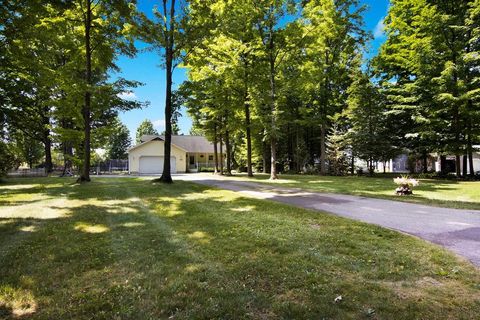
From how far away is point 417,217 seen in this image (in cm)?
737

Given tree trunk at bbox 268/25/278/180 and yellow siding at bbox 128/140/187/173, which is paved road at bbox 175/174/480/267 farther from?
yellow siding at bbox 128/140/187/173

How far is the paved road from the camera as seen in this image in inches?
213

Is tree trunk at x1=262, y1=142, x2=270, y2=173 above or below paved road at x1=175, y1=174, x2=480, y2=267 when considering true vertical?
above

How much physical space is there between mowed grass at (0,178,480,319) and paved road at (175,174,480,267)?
575 mm

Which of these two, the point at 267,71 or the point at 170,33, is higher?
the point at 267,71

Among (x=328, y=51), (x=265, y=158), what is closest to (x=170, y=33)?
(x=328, y=51)

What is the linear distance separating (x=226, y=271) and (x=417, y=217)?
5598 millimetres

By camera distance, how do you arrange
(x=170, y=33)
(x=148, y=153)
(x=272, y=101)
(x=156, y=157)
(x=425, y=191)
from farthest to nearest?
1. (x=156, y=157)
2. (x=148, y=153)
3. (x=272, y=101)
4. (x=170, y=33)
5. (x=425, y=191)

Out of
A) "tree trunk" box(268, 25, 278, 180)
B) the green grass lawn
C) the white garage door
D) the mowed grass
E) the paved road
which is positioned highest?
"tree trunk" box(268, 25, 278, 180)

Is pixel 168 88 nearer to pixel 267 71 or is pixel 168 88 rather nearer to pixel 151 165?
pixel 267 71

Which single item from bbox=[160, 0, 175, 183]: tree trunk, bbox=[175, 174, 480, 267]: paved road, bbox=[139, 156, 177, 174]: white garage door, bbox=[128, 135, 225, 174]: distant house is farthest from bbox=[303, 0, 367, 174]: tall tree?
bbox=[139, 156, 177, 174]: white garage door

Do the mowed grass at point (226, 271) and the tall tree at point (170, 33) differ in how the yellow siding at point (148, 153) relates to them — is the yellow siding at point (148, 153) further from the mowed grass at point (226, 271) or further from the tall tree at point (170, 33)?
the mowed grass at point (226, 271)

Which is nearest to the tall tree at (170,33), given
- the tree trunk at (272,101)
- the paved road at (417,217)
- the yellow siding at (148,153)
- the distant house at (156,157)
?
the tree trunk at (272,101)

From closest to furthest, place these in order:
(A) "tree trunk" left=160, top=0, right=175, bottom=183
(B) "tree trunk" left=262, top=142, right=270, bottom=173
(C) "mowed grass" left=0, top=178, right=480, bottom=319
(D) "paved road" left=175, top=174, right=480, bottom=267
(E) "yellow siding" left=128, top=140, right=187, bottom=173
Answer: (C) "mowed grass" left=0, top=178, right=480, bottom=319
(D) "paved road" left=175, top=174, right=480, bottom=267
(A) "tree trunk" left=160, top=0, right=175, bottom=183
(B) "tree trunk" left=262, top=142, right=270, bottom=173
(E) "yellow siding" left=128, top=140, right=187, bottom=173
